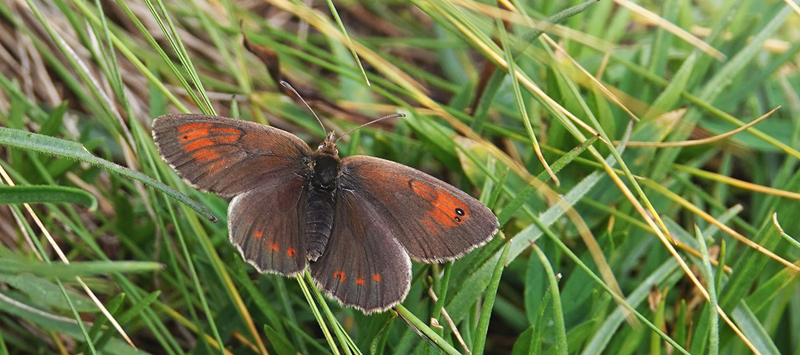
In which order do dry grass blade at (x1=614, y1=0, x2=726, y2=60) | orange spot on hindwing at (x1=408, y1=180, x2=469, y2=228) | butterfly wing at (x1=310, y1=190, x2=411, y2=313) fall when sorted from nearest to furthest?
butterfly wing at (x1=310, y1=190, x2=411, y2=313)
orange spot on hindwing at (x1=408, y1=180, x2=469, y2=228)
dry grass blade at (x1=614, y1=0, x2=726, y2=60)

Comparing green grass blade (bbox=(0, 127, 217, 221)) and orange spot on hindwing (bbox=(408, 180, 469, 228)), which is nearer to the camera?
green grass blade (bbox=(0, 127, 217, 221))

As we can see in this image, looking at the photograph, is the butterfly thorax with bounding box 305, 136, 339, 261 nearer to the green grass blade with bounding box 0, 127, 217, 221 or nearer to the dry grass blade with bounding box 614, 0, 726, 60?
the green grass blade with bounding box 0, 127, 217, 221

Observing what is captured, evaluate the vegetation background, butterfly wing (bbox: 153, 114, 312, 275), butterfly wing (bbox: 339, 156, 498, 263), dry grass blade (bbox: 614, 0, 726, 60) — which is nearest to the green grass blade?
the vegetation background

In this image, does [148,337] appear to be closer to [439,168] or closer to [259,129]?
[259,129]

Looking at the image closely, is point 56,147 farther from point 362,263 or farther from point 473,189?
point 473,189

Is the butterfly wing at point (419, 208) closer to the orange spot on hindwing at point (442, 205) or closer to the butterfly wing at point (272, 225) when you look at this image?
the orange spot on hindwing at point (442, 205)

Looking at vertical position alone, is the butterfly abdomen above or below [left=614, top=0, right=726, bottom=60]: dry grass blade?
below

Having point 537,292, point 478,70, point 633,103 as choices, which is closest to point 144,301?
point 537,292

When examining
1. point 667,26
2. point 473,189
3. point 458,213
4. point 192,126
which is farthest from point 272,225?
point 667,26
